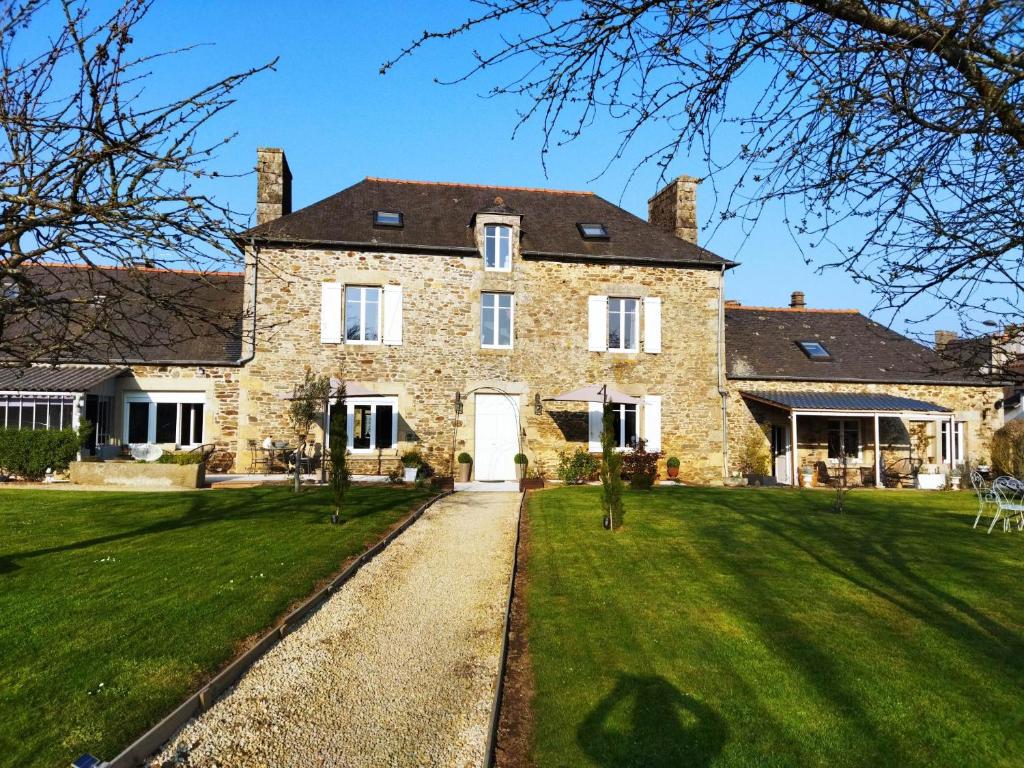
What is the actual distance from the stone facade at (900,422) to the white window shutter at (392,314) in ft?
32.7

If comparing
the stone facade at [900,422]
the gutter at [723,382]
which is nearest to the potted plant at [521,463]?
the gutter at [723,382]

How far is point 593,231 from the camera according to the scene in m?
19.3

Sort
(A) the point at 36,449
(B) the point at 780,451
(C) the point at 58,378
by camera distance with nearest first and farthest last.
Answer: (A) the point at 36,449 → (C) the point at 58,378 → (B) the point at 780,451

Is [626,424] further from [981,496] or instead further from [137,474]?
[137,474]

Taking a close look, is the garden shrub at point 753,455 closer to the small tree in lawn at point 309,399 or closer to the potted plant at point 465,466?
the potted plant at point 465,466

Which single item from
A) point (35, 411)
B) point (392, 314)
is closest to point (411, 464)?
point (392, 314)

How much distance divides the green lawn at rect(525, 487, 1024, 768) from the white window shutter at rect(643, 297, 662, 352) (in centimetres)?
884

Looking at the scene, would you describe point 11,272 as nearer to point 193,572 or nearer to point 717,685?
point 193,572

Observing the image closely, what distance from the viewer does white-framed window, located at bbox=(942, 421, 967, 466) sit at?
19.5m

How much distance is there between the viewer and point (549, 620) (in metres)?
5.98

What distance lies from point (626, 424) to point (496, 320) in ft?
14.4

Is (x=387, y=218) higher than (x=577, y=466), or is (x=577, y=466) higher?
(x=387, y=218)

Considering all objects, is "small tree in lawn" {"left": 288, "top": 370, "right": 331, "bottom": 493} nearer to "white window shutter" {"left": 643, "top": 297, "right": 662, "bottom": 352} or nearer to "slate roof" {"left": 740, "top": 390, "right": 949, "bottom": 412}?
"white window shutter" {"left": 643, "top": 297, "right": 662, "bottom": 352}

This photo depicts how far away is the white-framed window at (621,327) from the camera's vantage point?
60.2 feet
